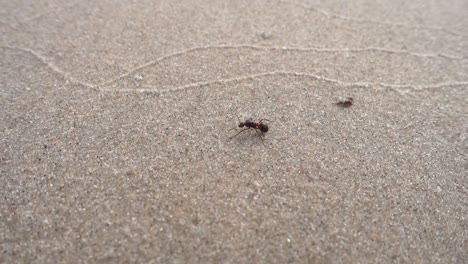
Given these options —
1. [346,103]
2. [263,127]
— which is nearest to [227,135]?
[263,127]

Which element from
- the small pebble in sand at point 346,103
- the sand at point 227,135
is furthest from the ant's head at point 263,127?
the small pebble in sand at point 346,103

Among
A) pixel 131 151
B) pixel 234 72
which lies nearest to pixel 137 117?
pixel 131 151

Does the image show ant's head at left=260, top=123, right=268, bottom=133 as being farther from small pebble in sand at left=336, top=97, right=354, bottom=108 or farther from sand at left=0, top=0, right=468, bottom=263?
small pebble in sand at left=336, top=97, right=354, bottom=108

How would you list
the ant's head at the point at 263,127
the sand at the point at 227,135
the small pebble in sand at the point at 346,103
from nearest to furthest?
the sand at the point at 227,135 → the ant's head at the point at 263,127 → the small pebble in sand at the point at 346,103

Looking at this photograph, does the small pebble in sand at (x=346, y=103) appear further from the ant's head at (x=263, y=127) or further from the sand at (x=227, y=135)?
the ant's head at (x=263, y=127)

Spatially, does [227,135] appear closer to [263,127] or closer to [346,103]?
[263,127]

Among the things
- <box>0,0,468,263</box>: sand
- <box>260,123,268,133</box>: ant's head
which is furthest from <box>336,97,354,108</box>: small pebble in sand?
<box>260,123,268,133</box>: ant's head

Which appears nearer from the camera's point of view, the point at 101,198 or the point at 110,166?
the point at 101,198

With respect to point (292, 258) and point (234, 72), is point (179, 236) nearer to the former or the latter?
point (292, 258)
